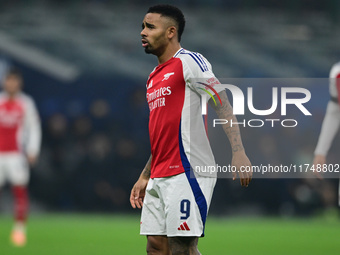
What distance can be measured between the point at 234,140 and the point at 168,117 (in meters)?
0.52

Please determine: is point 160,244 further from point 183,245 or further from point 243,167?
point 243,167

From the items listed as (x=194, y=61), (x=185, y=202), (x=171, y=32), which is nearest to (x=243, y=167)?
(x=185, y=202)

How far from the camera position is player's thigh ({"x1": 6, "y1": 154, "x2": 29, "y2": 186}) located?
455 inches

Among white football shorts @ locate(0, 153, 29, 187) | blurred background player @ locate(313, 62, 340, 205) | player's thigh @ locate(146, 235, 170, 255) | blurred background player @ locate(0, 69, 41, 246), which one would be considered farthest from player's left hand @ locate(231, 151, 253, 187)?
white football shorts @ locate(0, 153, 29, 187)

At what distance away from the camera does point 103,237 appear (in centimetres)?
1088

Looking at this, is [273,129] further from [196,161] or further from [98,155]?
[196,161]

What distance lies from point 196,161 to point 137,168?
35.3ft

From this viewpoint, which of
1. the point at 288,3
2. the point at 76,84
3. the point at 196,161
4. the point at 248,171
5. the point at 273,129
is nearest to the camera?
the point at 248,171

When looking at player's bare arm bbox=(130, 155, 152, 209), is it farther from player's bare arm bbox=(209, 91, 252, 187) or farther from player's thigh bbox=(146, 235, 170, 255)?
player's bare arm bbox=(209, 91, 252, 187)

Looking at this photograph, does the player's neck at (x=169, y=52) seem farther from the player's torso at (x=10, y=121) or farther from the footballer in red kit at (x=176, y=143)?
the player's torso at (x=10, y=121)

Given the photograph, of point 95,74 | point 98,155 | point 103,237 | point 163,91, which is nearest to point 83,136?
point 98,155

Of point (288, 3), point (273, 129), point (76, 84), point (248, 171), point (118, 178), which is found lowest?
point (248, 171)

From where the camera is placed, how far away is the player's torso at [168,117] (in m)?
5.04

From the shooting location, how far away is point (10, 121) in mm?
12133
